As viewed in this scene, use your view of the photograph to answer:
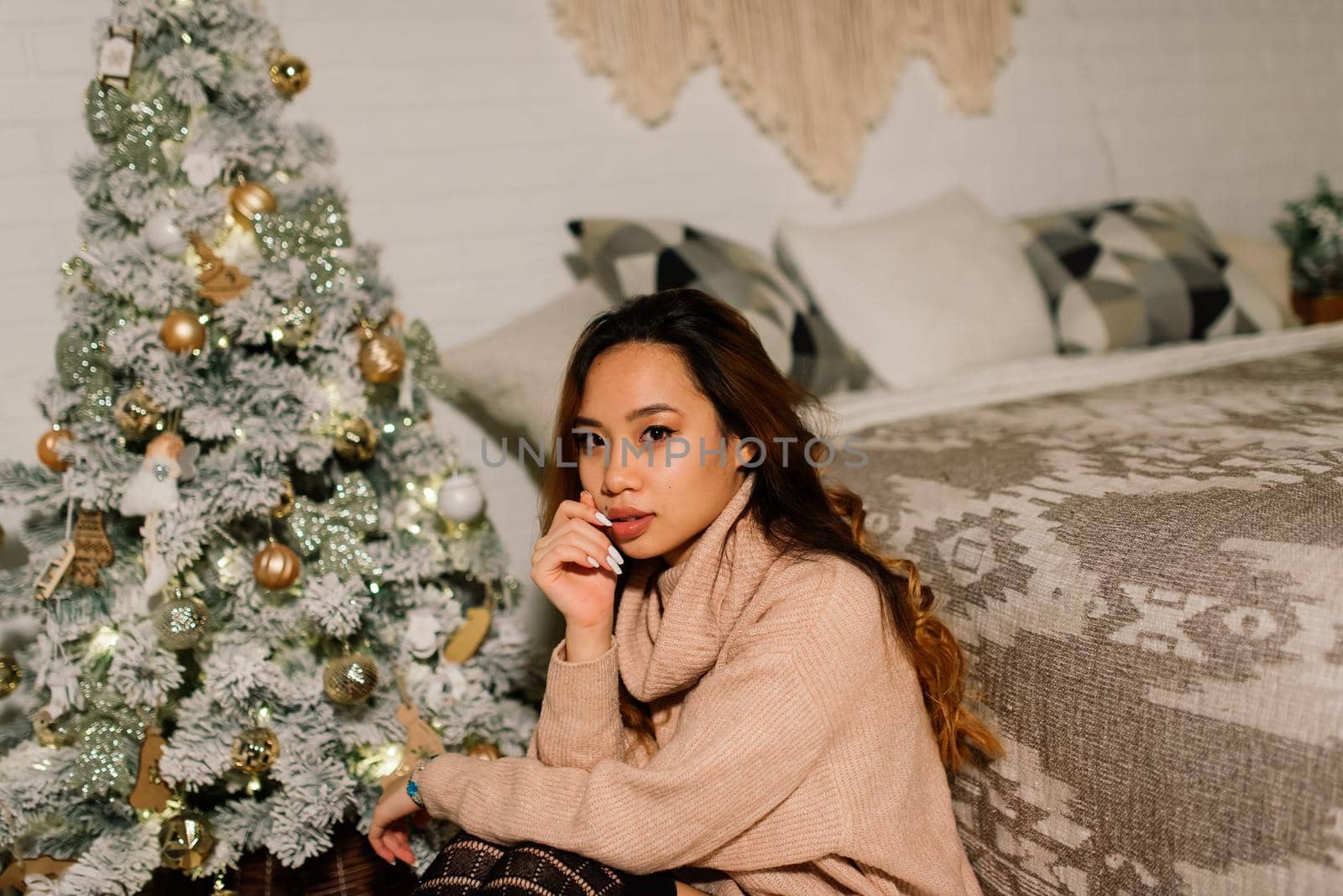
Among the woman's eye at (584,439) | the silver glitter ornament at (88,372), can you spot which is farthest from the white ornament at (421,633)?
the silver glitter ornament at (88,372)

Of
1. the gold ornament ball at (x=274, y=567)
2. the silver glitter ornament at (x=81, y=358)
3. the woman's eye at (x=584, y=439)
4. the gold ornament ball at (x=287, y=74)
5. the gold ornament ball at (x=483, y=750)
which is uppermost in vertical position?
the gold ornament ball at (x=287, y=74)

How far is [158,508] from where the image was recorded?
1.29 metres

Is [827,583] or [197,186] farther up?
[197,186]

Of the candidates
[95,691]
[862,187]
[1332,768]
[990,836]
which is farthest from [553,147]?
[1332,768]

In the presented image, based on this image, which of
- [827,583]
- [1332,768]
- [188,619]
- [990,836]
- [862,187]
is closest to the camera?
[1332,768]

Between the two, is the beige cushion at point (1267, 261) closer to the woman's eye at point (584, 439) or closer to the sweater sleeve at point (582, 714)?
the woman's eye at point (584, 439)

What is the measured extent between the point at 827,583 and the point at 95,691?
0.99 metres

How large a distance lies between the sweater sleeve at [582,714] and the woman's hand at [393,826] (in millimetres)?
215

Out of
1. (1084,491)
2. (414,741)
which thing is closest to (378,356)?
(414,741)

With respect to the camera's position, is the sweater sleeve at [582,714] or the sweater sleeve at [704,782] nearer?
the sweater sleeve at [704,782]

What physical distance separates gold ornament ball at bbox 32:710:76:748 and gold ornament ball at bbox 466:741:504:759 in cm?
54

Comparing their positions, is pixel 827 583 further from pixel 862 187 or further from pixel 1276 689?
pixel 862 187

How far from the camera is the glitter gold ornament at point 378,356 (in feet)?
4.55

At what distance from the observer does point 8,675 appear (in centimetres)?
140
